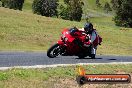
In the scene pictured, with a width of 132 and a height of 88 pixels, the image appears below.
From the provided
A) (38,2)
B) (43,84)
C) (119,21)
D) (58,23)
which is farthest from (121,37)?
(38,2)

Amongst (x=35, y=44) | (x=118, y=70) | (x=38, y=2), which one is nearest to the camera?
(x=118, y=70)

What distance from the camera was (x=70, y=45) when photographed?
63.9 ft

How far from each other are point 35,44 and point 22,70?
23.3m

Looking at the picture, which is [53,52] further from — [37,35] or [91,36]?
[37,35]

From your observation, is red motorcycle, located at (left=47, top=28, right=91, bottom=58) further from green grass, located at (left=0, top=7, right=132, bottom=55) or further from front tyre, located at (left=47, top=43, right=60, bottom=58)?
green grass, located at (left=0, top=7, right=132, bottom=55)

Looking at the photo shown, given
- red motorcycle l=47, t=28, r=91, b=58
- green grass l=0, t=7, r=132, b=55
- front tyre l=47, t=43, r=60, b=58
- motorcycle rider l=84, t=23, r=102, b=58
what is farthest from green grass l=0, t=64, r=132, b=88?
green grass l=0, t=7, r=132, b=55

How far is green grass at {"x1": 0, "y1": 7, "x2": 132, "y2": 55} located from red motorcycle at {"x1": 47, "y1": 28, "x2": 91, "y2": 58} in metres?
10.5

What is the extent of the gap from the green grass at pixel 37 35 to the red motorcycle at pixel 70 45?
414 inches

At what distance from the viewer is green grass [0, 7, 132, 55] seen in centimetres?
3512

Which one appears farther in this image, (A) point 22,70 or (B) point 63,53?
(B) point 63,53

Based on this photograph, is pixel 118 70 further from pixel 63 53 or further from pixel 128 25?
pixel 128 25

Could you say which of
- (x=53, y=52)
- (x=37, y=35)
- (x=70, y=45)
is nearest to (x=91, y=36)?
(x=70, y=45)

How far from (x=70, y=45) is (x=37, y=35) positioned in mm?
20835

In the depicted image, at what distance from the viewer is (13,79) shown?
461 inches
